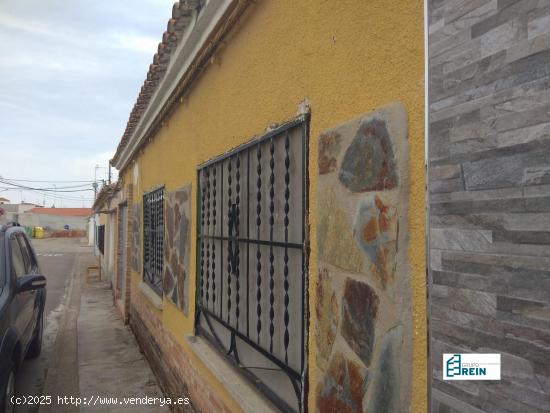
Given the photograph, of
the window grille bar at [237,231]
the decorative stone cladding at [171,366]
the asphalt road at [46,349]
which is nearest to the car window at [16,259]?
the asphalt road at [46,349]

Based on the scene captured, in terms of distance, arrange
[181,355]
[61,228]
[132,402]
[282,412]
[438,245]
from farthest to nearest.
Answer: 1. [61,228]
2. [132,402]
3. [181,355]
4. [282,412]
5. [438,245]

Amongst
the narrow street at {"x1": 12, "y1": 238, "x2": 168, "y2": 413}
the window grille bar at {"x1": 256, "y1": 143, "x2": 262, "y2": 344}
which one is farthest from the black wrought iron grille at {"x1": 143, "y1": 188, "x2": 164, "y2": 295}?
the window grille bar at {"x1": 256, "y1": 143, "x2": 262, "y2": 344}

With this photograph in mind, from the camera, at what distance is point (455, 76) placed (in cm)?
115

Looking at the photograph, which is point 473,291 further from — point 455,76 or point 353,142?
point 353,142

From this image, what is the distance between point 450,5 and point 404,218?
612 millimetres

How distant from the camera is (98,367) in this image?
6020 millimetres

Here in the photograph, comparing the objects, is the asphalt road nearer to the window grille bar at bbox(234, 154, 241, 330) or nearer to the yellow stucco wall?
the window grille bar at bbox(234, 154, 241, 330)

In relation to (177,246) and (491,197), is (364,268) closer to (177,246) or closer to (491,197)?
(491,197)

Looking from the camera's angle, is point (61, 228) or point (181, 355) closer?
point (181, 355)

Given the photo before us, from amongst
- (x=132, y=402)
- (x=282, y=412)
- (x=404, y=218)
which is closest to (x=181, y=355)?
(x=132, y=402)

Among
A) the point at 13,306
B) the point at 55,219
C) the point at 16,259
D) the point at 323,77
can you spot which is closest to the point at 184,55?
the point at 323,77

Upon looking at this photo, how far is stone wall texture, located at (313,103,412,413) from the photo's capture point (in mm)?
1395

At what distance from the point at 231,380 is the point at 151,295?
320 centimetres

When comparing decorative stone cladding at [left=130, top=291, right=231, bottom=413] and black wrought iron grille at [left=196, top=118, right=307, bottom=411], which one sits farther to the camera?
decorative stone cladding at [left=130, top=291, right=231, bottom=413]
